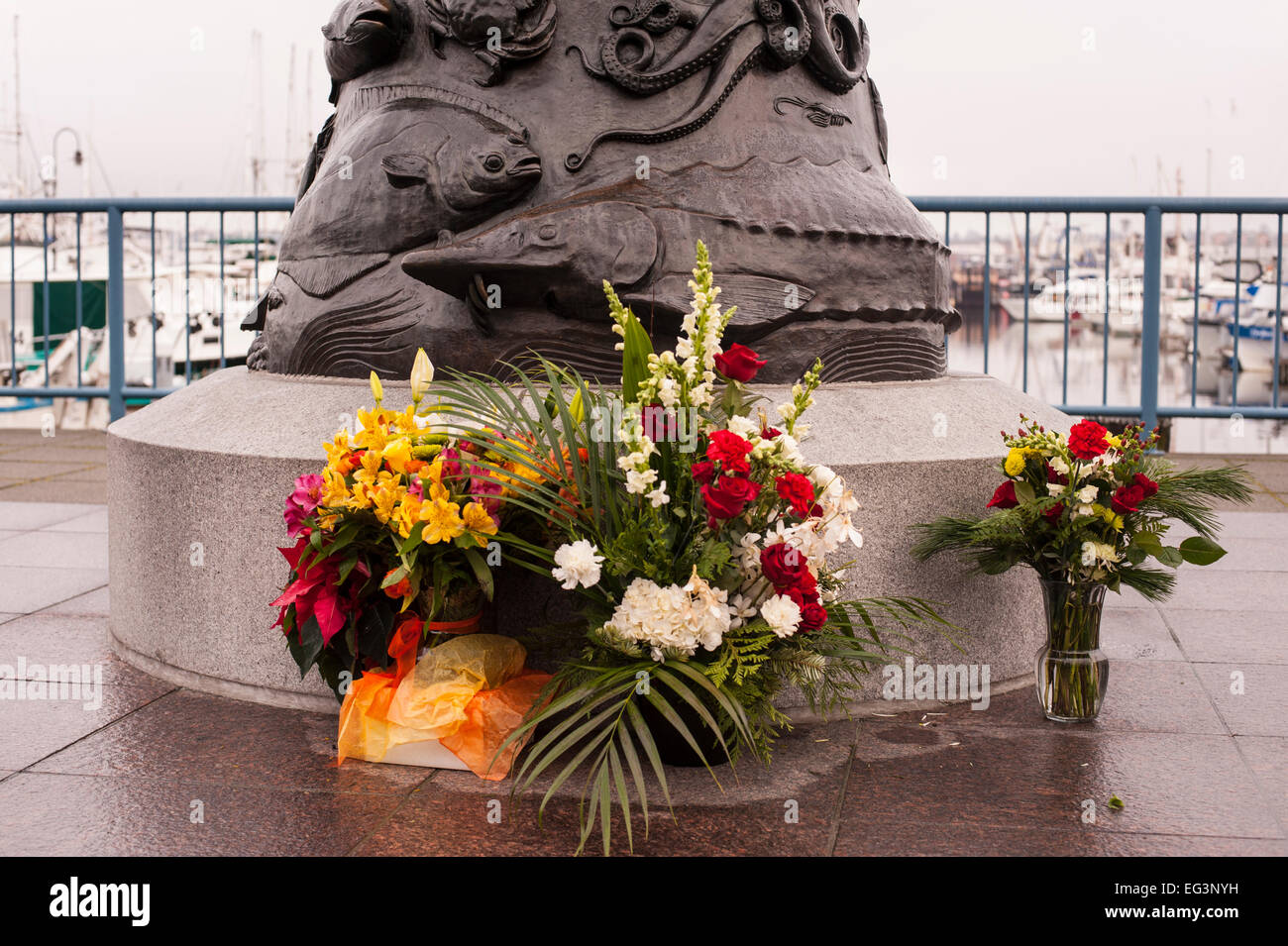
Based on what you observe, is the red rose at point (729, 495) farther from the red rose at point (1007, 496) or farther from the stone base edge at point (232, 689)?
the stone base edge at point (232, 689)

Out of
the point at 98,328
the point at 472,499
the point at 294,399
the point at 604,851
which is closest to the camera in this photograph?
the point at 604,851

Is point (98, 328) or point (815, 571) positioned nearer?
point (815, 571)

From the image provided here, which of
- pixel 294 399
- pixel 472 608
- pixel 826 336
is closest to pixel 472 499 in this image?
pixel 472 608

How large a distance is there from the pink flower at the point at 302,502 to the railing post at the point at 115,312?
6073mm

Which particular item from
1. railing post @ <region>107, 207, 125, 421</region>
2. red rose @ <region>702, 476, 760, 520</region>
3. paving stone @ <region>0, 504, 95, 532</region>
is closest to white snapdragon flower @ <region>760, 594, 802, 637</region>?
red rose @ <region>702, 476, 760, 520</region>

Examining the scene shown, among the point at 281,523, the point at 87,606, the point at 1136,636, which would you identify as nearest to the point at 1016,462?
the point at 1136,636

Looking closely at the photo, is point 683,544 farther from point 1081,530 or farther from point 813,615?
point 1081,530

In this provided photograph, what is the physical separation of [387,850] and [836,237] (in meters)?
2.54

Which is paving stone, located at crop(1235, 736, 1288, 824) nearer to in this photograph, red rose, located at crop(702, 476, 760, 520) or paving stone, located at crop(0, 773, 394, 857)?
red rose, located at crop(702, 476, 760, 520)

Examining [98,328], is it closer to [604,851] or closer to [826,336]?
[826,336]

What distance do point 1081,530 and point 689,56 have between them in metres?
1.99

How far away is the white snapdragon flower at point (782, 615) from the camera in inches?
119

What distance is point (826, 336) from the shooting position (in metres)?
4.38

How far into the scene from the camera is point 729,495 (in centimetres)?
298
